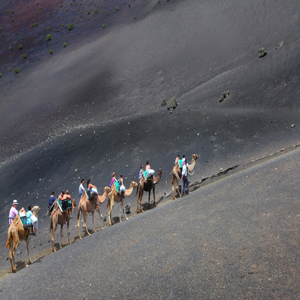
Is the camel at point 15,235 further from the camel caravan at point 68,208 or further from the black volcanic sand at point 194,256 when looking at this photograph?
the black volcanic sand at point 194,256

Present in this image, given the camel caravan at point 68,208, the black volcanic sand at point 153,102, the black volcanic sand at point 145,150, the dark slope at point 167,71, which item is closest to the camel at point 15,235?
the camel caravan at point 68,208

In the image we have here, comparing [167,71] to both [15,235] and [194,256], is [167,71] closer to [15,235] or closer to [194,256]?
[15,235]

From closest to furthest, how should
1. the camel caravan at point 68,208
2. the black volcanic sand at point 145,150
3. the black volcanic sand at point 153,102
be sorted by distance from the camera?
the camel caravan at point 68,208, the black volcanic sand at point 145,150, the black volcanic sand at point 153,102

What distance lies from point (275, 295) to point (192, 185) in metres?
11.8

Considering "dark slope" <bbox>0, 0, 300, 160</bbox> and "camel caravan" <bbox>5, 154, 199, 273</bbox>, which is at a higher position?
"dark slope" <bbox>0, 0, 300, 160</bbox>

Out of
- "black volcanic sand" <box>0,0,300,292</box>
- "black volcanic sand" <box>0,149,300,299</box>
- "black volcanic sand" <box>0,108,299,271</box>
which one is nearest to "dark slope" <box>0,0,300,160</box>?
"black volcanic sand" <box>0,0,300,292</box>

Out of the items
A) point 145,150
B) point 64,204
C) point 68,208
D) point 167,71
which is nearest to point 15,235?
point 64,204

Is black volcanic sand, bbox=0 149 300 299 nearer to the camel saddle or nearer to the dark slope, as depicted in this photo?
the camel saddle

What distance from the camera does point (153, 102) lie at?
136ft

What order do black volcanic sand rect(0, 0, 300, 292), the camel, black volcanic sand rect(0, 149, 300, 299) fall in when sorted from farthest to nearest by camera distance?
black volcanic sand rect(0, 0, 300, 292), the camel, black volcanic sand rect(0, 149, 300, 299)

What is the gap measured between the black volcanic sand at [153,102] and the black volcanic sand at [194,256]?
1.82 ft

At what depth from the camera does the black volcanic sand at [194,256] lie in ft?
26.5

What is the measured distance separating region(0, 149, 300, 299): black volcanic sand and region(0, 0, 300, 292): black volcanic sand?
554mm

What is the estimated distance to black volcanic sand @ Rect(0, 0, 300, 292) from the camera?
72.2 ft
